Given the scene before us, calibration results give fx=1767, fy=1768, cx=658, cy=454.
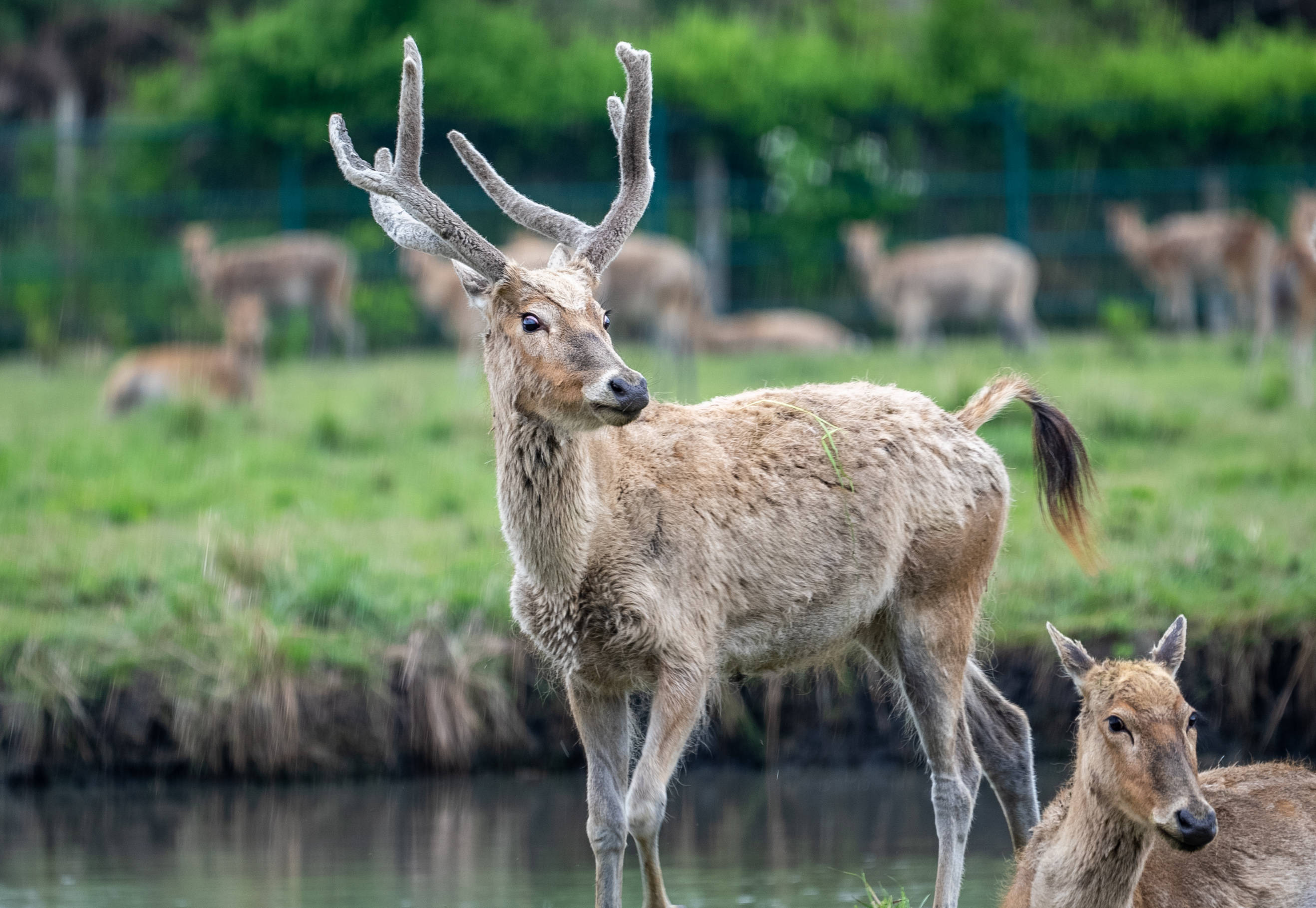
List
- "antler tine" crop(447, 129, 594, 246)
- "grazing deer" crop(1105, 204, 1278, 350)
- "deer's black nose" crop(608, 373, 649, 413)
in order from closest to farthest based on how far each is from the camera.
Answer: "deer's black nose" crop(608, 373, 649, 413) → "antler tine" crop(447, 129, 594, 246) → "grazing deer" crop(1105, 204, 1278, 350)

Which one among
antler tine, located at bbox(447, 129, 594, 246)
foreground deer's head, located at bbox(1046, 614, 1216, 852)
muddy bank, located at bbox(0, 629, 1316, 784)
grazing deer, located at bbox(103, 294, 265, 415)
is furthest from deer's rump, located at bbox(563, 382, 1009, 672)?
grazing deer, located at bbox(103, 294, 265, 415)

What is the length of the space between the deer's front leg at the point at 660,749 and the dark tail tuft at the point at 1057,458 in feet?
6.31

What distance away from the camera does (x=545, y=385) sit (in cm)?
607

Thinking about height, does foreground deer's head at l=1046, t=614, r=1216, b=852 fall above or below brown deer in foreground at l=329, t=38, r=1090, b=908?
below

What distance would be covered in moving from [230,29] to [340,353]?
4.92m

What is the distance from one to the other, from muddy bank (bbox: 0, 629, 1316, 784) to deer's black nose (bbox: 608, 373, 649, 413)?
372 centimetres

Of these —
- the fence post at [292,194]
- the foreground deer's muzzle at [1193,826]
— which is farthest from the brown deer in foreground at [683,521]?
the fence post at [292,194]

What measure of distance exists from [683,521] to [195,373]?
11004 millimetres

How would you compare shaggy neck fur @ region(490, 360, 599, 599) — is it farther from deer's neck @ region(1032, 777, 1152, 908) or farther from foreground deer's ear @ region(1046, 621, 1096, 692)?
deer's neck @ region(1032, 777, 1152, 908)

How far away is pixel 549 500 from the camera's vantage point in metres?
6.24

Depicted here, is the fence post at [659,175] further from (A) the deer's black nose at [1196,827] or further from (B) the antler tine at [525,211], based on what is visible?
(A) the deer's black nose at [1196,827]

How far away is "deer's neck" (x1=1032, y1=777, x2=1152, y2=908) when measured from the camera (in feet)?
19.4

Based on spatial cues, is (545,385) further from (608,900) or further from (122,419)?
(122,419)

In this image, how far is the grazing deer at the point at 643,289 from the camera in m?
19.9
